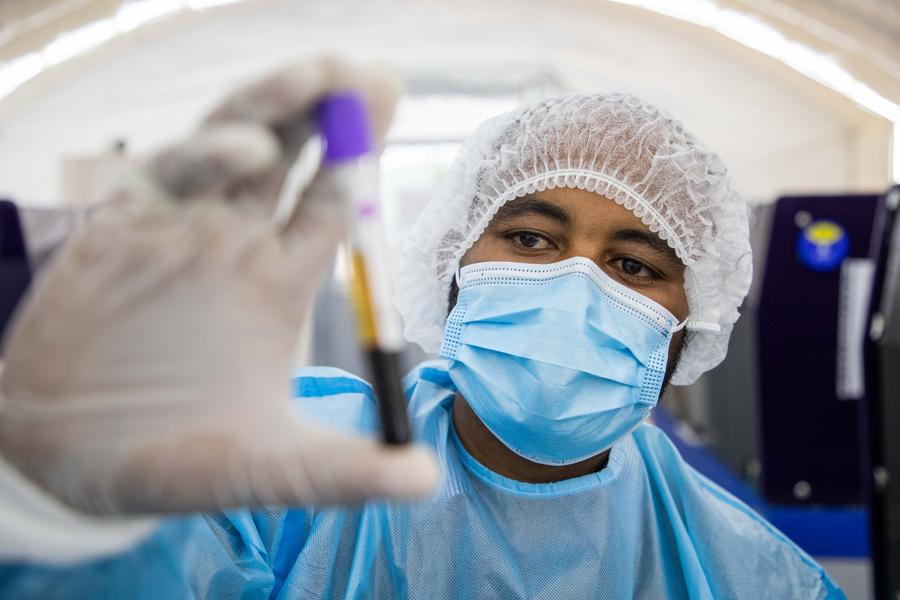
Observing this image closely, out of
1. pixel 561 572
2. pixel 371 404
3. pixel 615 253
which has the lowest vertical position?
pixel 561 572

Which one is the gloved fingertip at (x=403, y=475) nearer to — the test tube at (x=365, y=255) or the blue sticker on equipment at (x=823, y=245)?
the test tube at (x=365, y=255)

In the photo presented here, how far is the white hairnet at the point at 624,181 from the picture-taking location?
112 centimetres

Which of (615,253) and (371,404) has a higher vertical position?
(615,253)

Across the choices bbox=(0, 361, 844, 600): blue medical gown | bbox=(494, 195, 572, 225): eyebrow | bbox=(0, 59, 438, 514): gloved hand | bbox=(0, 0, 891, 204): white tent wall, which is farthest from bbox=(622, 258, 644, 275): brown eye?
bbox=(0, 0, 891, 204): white tent wall

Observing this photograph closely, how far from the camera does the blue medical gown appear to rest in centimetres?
97

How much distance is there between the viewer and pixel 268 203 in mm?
564

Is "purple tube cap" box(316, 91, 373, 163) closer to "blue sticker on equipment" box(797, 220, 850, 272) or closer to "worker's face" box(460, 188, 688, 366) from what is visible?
"worker's face" box(460, 188, 688, 366)

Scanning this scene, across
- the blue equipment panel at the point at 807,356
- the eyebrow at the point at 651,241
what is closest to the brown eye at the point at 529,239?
the eyebrow at the point at 651,241

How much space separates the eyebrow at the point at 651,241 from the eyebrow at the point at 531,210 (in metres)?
0.09

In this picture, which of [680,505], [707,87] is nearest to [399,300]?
[680,505]

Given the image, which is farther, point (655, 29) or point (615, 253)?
point (655, 29)

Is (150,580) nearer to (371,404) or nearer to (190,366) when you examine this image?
(190,366)

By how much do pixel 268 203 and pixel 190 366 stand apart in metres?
0.15

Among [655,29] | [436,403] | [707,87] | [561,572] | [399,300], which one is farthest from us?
[707,87]
